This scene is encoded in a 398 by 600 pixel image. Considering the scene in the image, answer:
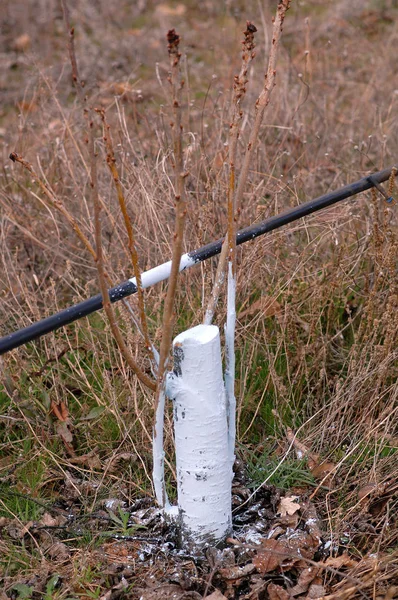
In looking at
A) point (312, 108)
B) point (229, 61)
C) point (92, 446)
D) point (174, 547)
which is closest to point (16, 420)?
point (92, 446)

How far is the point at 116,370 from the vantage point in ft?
8.61

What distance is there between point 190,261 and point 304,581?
0.86m

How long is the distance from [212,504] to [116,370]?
920 millimetres

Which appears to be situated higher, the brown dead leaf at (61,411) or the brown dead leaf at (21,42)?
the brown dead leaf at (21,42)

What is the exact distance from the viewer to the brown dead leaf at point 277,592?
5.82ft

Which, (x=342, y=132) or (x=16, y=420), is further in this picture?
(x=342, y=132)

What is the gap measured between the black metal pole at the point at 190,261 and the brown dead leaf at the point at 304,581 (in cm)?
84

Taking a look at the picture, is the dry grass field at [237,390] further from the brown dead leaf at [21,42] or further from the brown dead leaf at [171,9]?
the brown dead leaf at [171,9]

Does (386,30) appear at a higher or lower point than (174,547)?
higher

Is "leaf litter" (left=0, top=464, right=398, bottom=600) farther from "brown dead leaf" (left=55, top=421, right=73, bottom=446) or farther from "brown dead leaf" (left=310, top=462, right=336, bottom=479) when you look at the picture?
"brown dead leaf" (left=55, top=421, right=73, bottom=446)

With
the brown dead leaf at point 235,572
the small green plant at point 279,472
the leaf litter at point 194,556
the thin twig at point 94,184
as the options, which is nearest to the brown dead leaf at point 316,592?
the leaf litter at point 194,556

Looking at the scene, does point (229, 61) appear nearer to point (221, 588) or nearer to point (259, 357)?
point (259, 357)

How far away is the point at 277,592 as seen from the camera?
5.84ft

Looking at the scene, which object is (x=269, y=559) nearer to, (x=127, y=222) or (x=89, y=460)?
(x=89, y=460)
